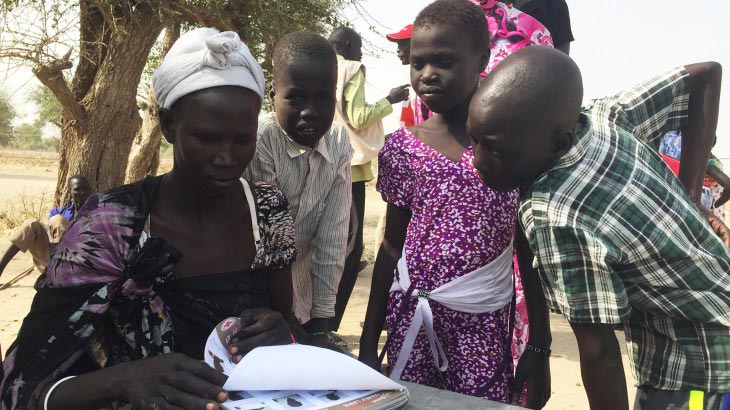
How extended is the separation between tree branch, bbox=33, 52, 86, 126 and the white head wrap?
4798 millimetres

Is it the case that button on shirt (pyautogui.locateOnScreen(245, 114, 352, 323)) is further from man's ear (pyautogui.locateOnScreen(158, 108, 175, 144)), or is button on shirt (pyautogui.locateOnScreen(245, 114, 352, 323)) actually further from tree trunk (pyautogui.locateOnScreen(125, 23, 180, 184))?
tree trunk (pyautogui.locateOnScreen(125, 23, 180, 184))

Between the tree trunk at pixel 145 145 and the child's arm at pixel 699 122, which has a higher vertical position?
the child's arm at pixel 699 122

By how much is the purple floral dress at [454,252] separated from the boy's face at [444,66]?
0.16 meters

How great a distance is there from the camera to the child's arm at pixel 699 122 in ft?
6.08

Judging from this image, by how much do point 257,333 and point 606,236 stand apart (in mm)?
834

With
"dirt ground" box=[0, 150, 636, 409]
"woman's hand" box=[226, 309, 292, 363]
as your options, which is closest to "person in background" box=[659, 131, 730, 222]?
"dirt ground" box=[0, 150, 636, 409]

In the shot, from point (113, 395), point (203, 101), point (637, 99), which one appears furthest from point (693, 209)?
point (113, 395)

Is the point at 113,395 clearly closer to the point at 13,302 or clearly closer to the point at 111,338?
the point at 111,338

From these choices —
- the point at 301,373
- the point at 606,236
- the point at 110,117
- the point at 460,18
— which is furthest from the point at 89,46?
the point at 606,236

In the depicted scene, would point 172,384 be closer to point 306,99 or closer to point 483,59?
point 306,99

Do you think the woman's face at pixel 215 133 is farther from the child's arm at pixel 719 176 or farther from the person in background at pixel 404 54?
the child's arm at pixel 719 176

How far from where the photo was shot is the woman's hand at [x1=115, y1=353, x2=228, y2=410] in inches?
49.4

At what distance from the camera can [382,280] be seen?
2.27 metres

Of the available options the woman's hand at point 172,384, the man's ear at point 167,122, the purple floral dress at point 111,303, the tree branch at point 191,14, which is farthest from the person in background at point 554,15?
the tree branch at point 191,14
